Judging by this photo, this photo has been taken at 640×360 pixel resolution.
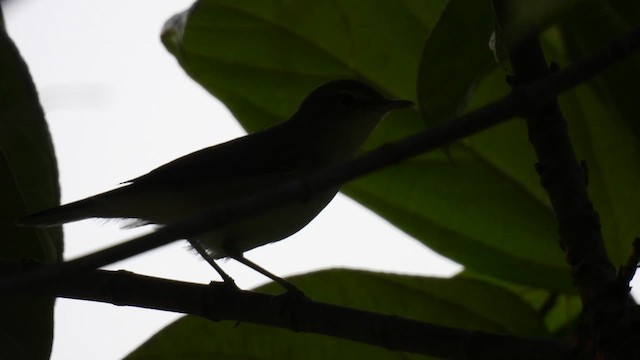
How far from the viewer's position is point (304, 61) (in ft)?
5.13

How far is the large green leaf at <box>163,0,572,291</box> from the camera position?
1389 mm

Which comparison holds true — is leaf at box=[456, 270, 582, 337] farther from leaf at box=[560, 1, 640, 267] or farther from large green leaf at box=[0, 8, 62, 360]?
large green leaf at box=[0, 8, 62, 360]

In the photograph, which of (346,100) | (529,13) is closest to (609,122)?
(529,13)

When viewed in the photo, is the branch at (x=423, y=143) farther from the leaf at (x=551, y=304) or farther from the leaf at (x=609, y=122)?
the leaf at (x=551, y=304)

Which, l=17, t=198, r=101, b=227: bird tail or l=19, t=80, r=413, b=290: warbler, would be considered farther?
l=19, t=80, r=413, b=290: warbler

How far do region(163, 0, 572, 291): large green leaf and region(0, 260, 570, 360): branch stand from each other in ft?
0.80

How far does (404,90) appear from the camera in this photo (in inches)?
62.2

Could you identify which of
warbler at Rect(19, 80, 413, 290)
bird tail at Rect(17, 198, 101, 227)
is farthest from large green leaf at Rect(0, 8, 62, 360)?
warbler at Rect(19, 80, 413, 290)

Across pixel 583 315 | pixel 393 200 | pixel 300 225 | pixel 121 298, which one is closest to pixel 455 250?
pixel 393 200

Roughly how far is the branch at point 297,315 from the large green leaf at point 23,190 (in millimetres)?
43

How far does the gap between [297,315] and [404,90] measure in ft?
1.60

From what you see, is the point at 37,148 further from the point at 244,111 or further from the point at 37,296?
the point at 244,111

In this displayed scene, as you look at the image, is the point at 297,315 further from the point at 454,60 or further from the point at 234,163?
the point at 234,163

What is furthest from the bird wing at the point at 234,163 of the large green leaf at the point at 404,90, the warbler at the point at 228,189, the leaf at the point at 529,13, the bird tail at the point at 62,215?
the leaf at the point at 529,13
